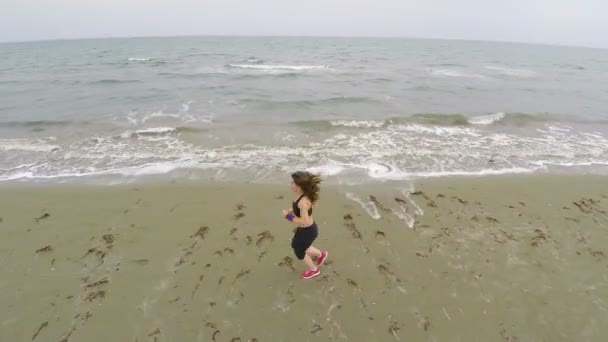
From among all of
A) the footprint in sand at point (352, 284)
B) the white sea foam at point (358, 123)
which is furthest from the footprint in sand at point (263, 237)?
the white sea foam at point (358, 123)

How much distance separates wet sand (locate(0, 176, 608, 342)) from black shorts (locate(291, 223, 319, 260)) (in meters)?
0.58

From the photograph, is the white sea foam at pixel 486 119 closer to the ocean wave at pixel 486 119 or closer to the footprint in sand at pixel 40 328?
the ocean wave at pixel 486 119

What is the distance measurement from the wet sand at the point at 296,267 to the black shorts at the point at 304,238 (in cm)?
58

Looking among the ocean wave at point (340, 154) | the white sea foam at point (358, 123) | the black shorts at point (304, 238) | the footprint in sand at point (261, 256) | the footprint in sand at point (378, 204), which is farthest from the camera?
the white sea foam at point (358, 123)

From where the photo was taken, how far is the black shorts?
4180 millimetres

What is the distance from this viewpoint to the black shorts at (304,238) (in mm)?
4180

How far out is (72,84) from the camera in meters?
22.9

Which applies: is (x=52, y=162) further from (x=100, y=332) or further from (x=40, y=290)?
(x=100, y=332)

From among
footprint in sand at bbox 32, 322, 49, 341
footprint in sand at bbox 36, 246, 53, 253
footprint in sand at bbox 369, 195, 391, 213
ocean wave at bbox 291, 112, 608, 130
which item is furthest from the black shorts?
ocean wave at bbox 291, 112, 608, 130

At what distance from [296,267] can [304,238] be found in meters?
0.81

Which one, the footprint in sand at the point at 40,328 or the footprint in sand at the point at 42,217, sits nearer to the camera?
the footprint in sand at the point at 40,328

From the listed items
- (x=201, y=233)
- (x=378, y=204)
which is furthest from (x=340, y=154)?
(x=201, y=233)

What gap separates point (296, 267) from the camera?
4.79 meters

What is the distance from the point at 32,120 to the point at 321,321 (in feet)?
52.3
